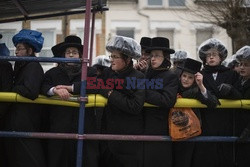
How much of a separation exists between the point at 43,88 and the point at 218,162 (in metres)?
1.85

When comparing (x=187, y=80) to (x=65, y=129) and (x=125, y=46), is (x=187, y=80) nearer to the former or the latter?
(x=125, y=46)

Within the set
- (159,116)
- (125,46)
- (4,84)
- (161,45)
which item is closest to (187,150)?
(159,116)

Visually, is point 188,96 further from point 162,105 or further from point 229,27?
point 229,27

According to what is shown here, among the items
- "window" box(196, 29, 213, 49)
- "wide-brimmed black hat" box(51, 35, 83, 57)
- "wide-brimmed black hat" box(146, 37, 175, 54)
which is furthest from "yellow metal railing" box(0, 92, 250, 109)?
"window" box(196, 29, 213, 49)

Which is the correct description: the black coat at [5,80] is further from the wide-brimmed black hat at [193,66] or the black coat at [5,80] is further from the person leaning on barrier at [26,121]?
the wide-brimmed black hat at [193,66]

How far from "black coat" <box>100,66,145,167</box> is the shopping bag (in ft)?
0.97

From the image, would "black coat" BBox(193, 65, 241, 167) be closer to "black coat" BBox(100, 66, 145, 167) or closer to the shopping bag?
the shopping bag

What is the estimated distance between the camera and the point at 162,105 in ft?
9.85

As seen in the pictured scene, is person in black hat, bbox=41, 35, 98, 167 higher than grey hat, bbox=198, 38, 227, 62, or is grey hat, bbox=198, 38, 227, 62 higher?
grey hat, bbox=198, 38, 227, 62

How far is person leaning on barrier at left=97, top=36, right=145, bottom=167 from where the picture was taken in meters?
3.04

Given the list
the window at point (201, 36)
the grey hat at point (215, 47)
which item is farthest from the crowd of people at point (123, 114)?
the window at point (201, 36)

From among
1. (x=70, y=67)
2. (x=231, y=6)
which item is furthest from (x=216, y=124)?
(x=231, y=6)

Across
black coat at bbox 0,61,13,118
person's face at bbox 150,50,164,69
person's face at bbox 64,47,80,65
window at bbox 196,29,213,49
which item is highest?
window at bbox 196,29,213,49

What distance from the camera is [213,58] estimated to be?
371 centimetres
